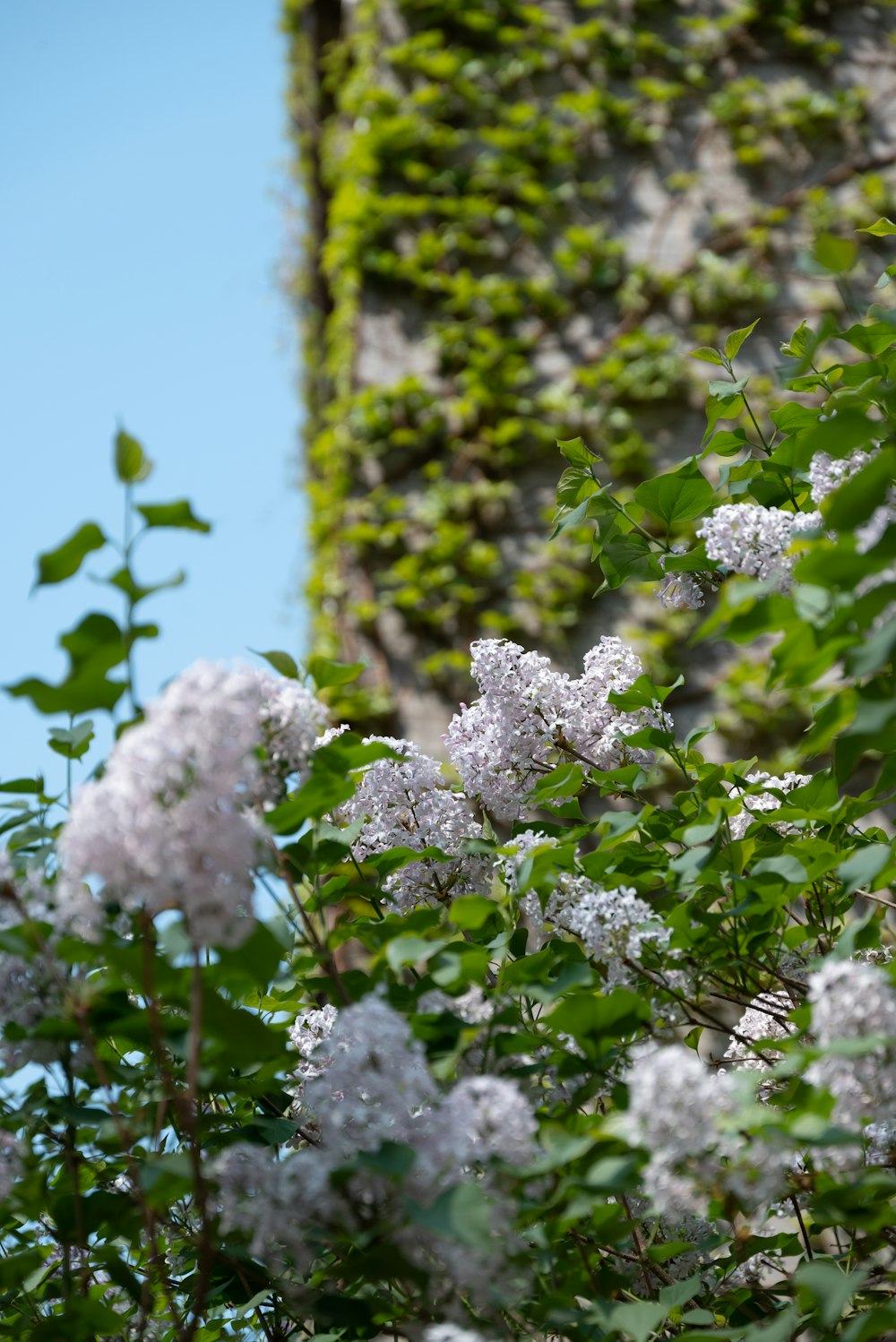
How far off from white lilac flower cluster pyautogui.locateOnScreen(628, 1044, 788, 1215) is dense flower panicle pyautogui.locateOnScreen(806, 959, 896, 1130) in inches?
2.3

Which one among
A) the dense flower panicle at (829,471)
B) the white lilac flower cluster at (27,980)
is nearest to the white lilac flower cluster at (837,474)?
the dense flower panicle at (829,471)

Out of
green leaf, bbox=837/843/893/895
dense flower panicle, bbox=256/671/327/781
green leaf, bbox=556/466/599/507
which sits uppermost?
green leaf, bbox=556/466/599/507

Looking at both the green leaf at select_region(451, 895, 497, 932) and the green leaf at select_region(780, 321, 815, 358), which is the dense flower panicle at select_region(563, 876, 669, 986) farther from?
the green leaf at select_region(780, 321, 815, 358)

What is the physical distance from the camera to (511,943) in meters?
0.99

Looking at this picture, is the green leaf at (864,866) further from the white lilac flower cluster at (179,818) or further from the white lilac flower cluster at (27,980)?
the white lilac flower cluster at (27,980)

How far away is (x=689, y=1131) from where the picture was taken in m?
0.67

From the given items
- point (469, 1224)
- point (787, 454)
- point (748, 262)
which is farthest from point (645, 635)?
point (469, 1224)

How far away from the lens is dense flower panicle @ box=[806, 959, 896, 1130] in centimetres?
72

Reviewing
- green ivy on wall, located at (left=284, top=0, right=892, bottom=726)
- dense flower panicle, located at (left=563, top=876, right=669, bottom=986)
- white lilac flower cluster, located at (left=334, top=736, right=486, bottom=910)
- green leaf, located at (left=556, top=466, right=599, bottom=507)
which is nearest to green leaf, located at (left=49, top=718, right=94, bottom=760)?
white lilac flower cluster, located at (left=334, top=736, right=486, bottom=910)

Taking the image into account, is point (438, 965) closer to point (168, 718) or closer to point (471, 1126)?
point (471, 1126)

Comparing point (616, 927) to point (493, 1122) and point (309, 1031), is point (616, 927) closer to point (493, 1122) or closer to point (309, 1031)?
point (493, 1122)

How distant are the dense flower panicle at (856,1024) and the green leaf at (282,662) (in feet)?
1.36

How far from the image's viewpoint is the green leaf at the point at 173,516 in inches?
30.9

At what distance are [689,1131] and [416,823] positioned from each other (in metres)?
0.54
